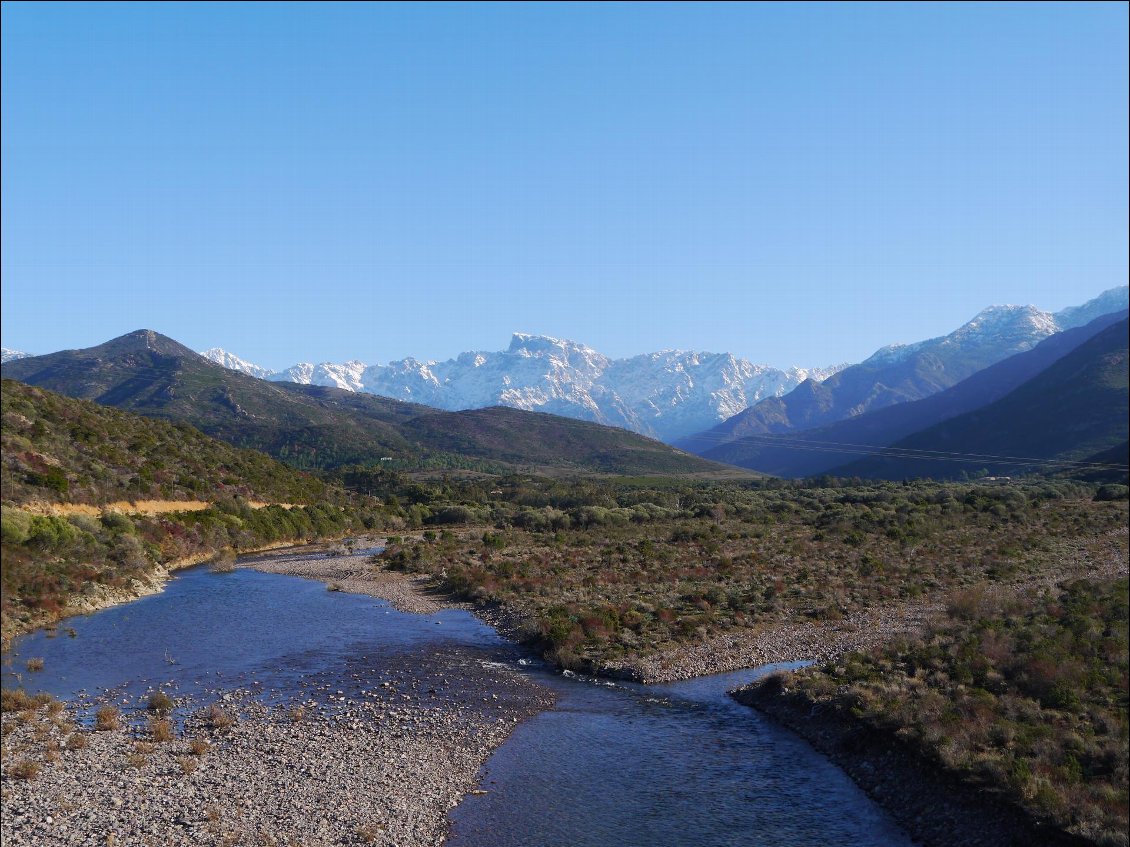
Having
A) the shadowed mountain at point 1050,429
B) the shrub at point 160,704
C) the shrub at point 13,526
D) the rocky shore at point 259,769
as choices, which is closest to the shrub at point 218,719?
the rocky shore at point 259,769

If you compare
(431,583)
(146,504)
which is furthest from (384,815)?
(146,504)

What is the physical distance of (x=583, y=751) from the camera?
77.8 ft

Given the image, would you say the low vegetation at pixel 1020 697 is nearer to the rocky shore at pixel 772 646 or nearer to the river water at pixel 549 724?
the river water at pixel 549 724

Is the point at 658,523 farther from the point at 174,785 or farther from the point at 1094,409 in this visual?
the point at 174,785

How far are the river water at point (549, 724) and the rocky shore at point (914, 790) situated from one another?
1.85ft

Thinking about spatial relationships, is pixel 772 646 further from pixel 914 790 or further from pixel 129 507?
pixel 129 507

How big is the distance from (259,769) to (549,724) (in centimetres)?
949

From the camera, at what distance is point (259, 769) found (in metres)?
21.0

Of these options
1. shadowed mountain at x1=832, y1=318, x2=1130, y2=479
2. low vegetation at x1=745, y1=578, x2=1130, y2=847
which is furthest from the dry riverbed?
shadowed mountain at x1=832, y1=318, x2=1130, y2=479

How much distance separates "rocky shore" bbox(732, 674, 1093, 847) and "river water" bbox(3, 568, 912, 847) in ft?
1.85

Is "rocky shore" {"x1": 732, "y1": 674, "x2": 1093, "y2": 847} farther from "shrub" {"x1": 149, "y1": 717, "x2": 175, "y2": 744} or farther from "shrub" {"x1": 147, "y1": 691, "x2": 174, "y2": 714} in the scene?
"shrub" {"x1": 147, "y1": 691, "x2": 174, "y2": 714}

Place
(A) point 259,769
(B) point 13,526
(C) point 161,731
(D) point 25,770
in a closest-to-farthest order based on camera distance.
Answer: (D) point 25,770 < (A) point 259,769 < (C) point 161,731 < (B) point 13,526

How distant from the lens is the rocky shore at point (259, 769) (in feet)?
57.4

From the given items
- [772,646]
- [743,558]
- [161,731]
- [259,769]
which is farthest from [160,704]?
[743,558]
